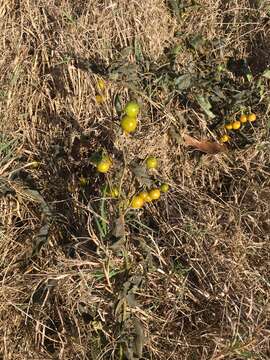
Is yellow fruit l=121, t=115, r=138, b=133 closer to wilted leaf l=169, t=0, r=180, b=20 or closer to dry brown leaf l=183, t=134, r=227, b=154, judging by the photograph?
dry brown leaf l=183, t=134, r=227, b=154

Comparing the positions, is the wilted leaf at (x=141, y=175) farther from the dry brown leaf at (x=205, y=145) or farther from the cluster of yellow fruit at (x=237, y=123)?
the cluster of yellow fruit at (x=237, y=123)

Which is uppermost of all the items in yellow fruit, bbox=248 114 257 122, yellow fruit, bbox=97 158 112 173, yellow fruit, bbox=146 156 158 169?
yellow fruit, bbox=97 158 112 173

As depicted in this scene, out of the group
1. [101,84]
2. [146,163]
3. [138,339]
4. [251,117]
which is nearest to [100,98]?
[101,84]

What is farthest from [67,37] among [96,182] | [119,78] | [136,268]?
[136,268]

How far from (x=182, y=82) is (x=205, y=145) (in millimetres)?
382

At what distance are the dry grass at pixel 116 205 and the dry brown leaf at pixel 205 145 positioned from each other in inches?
1.8

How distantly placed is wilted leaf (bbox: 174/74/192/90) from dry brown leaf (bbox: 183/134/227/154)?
10.7 inches

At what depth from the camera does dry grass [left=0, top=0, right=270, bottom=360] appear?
203 centimetres

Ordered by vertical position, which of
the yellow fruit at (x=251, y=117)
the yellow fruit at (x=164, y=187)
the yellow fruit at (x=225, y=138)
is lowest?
the yellow fruit at (x=164, y=187)

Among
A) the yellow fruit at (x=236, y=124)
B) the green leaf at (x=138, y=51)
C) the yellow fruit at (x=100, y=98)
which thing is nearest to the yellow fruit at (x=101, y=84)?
the yellow fruit at (x=100, y=98)

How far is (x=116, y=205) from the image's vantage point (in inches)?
82.7

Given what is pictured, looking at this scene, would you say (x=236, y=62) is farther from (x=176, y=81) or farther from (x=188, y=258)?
(x=188, y=258)

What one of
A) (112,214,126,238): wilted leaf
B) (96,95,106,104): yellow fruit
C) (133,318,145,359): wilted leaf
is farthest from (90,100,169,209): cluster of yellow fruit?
(133,318,145,359): wilted leaf

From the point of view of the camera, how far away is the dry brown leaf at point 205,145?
99.7 inches
